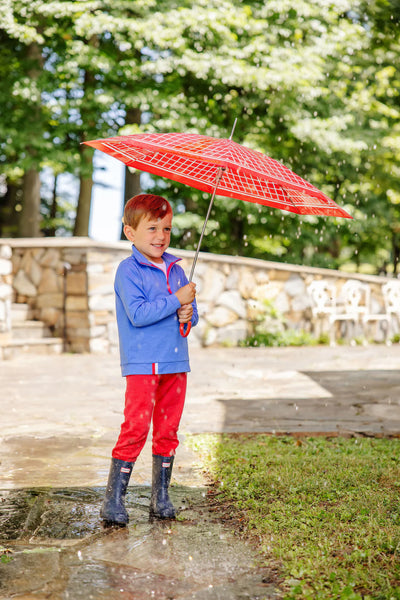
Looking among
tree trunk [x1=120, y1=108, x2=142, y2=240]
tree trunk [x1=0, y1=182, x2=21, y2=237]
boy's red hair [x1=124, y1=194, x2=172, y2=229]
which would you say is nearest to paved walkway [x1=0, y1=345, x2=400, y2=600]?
boy's red hair [x1=124, y1=194, x2=172, y2=229]

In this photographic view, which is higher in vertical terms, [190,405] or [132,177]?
[132,177]

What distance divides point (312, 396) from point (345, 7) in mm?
9612

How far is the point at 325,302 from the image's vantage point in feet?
38.5

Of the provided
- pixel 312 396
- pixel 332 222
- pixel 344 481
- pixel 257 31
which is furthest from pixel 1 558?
pixel 332 222

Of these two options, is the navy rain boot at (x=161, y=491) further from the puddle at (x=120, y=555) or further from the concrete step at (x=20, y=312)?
the concrete step at (x=20, y=312)

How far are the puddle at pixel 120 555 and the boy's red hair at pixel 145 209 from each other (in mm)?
1367

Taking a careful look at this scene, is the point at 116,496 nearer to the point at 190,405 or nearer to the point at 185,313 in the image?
the point at 185,313

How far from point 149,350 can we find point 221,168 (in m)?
1.11

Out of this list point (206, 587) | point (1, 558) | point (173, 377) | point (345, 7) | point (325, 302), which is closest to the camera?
point (206, 587)

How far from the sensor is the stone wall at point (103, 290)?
9789 millimetres

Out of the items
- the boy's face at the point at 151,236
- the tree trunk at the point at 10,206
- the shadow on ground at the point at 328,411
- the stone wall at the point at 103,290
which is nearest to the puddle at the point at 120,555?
the boy's face at the point at 151,236

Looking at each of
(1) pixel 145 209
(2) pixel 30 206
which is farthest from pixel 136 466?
(2) pixel 30 206

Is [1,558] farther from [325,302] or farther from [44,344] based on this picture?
[325,302]

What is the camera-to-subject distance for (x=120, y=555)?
2643mm
